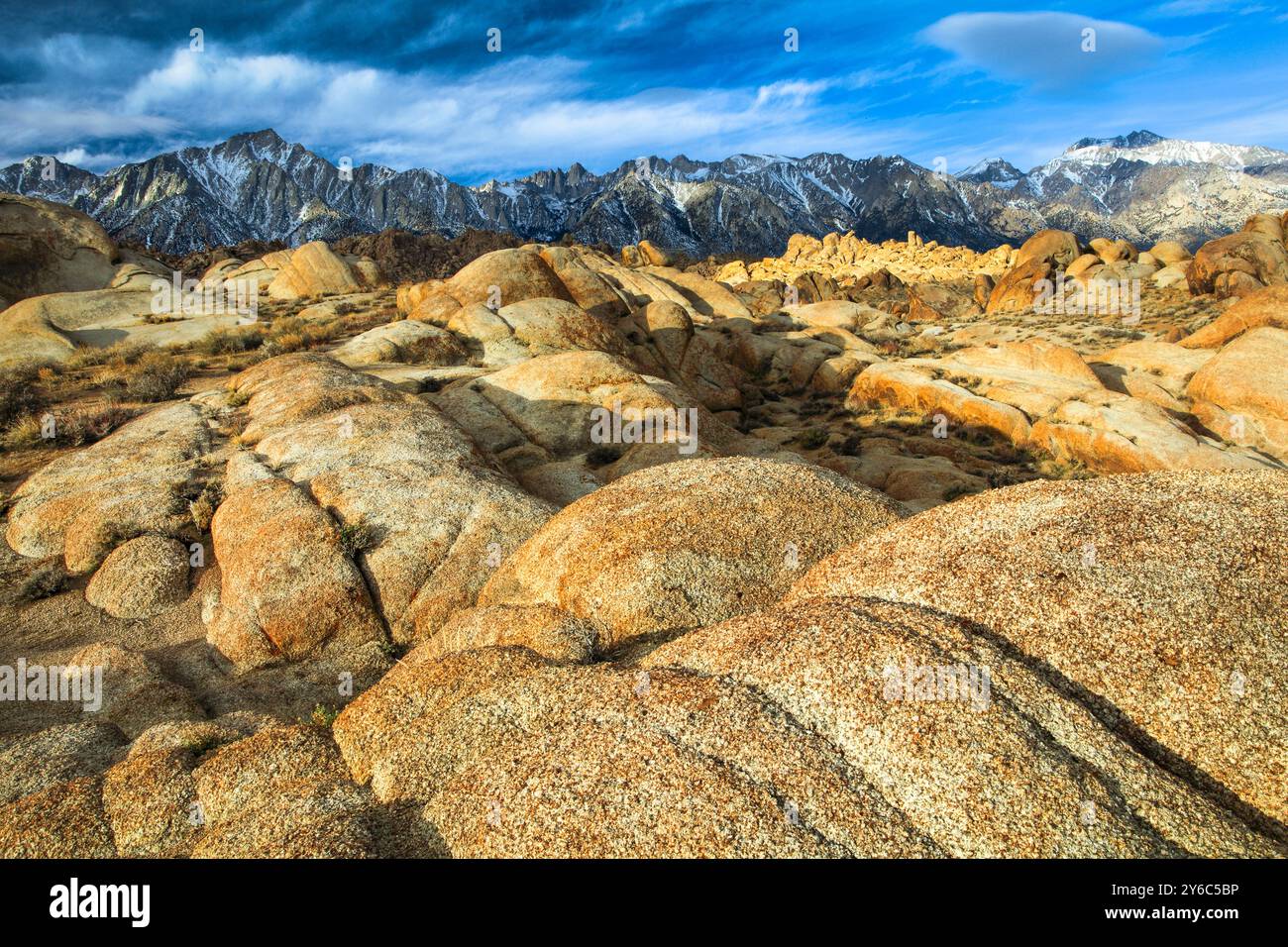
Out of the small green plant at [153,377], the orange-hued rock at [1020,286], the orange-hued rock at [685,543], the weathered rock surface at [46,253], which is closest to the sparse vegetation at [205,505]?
the orange-hued rock at [685,543]

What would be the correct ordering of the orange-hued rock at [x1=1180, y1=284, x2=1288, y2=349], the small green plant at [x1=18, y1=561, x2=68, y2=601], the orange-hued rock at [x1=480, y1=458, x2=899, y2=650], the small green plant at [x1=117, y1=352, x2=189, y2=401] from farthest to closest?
the orange-hued rock at [x1=1180, y1=284, x2=1288, y2=349] → the small green plant at [x1=117, y1=352, x2=189, y2=401] → the small green plant at [x1=18, y1=561, x2=68, y2=601] → the orange-hued rock at [x1=480, y1=458, x2=899, y2=650]

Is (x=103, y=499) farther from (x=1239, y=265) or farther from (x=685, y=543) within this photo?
(x=1239, y=265)

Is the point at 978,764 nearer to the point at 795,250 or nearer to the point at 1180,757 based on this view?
the point at 1180,757

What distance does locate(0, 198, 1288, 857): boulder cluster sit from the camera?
4125mm

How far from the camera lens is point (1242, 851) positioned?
380 cm

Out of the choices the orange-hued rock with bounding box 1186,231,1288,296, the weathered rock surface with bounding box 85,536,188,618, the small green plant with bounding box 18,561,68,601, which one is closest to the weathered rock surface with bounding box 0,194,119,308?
the small green plant with bounding box 18,561,68,601

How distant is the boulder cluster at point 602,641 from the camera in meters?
4.12

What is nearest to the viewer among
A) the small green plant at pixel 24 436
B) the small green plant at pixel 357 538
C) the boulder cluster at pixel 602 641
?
the boulder cluster at pixel 602 641

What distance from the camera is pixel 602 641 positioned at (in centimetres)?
769

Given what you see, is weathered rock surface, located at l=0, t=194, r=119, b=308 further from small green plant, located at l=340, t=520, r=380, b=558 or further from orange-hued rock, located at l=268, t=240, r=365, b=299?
small green plant, located at l=340, t=520, r=380, b=558

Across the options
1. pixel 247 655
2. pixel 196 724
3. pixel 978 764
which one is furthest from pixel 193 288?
pixel 978 764

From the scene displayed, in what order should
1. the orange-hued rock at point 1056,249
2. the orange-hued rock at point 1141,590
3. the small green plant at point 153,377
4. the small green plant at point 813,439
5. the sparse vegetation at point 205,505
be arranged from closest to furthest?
the orange-hued rock at point 1141,590 → the sparse vegetation at point 205,505 → the small green plant at point 153,377 → the small green plant at point 813,439 → the orange-hued rock at point 1056,249

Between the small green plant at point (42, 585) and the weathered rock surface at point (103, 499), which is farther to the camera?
the weathered rock surface at point (103, 499)

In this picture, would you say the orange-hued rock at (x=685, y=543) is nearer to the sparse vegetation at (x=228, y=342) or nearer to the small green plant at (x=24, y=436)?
the small green plant at (x=24, y=436)
